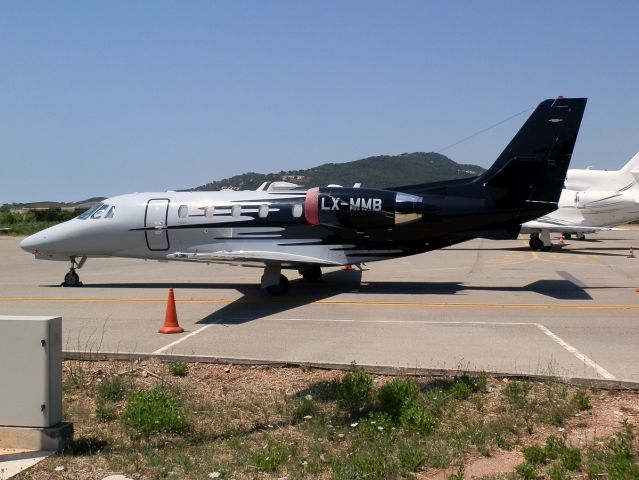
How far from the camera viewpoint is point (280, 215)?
18.5 meters

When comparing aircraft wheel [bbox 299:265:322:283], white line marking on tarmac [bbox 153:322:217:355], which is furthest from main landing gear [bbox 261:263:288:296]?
white line marking on tarmac [bbox 153:322:217:355]

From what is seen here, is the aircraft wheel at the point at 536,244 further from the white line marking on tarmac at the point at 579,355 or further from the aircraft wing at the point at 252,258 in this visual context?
the white line marking on tarmac at the point at 579,355

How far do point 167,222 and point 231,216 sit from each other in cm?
192

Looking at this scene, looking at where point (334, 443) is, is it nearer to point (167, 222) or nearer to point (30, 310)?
point (30, 310)

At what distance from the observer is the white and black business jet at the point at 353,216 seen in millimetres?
17375

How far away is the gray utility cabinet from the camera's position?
6387 millimetres

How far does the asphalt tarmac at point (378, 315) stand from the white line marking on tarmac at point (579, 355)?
0.05 ft

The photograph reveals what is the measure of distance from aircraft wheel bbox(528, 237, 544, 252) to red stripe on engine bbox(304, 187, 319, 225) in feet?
62.1

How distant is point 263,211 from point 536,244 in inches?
774

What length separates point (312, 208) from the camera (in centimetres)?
1817

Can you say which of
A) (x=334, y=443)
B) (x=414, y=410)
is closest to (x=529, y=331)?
(x=414, y=410)

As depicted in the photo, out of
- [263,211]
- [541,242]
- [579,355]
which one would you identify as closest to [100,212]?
[263,211]

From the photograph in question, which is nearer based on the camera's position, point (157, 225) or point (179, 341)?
point (179, 341)

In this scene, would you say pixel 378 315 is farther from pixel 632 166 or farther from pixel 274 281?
pixel 632 166
